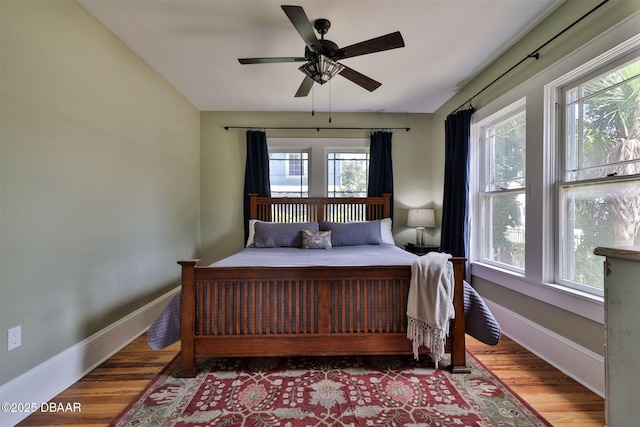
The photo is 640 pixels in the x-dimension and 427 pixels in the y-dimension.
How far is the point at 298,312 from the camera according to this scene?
1.89m

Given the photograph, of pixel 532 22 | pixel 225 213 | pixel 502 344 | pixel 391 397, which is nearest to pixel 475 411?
pixel 391 397

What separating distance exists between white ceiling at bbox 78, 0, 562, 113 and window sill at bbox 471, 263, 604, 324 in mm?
2036

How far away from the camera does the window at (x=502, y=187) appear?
250 cm

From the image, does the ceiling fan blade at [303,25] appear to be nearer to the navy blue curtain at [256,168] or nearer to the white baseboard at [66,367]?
the navy blue curtain at [256,168]

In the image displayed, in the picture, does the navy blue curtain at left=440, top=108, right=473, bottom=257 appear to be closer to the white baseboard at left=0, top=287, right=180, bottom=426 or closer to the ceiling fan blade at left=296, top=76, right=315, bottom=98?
the ceiling fan blade at left=296, top=76, right=315, bottom=98

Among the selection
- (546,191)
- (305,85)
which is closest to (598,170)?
(546,191)

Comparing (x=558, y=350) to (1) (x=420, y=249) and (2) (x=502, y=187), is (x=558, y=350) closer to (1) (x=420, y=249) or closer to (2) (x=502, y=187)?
(2) (x=502, y=187)


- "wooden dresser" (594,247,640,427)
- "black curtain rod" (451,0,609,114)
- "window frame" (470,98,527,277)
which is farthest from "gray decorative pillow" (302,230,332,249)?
"wooden dresser" (594,247,640,427)

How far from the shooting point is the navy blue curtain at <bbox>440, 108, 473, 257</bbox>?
9.79ft

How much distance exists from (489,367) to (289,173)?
10.6 ft

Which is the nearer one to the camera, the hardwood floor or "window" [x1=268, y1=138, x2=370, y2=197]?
the hardwood floor

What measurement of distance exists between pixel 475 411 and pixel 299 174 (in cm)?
332

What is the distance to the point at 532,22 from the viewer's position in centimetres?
209

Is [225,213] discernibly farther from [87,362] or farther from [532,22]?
[532,22]
